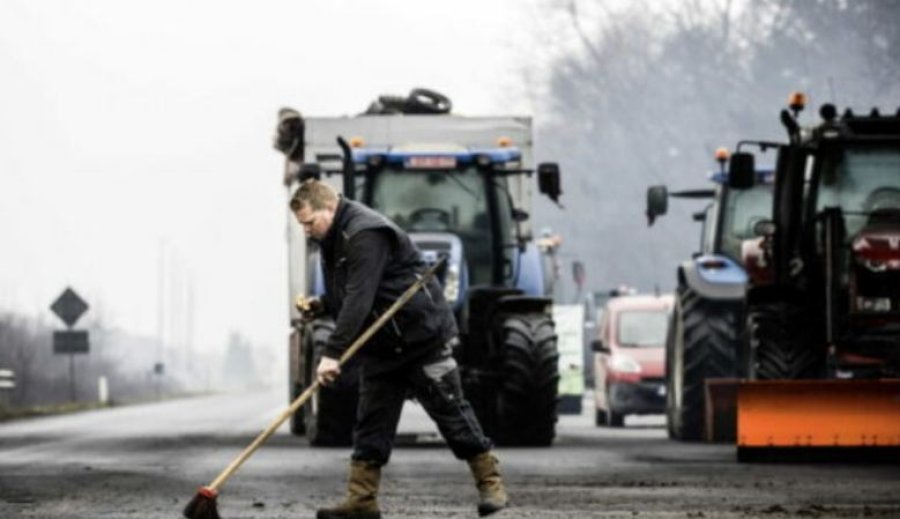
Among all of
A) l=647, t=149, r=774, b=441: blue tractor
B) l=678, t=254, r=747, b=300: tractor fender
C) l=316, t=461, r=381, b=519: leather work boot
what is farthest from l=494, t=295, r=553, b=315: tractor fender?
l=316, t=461, r=381, b=519: leather work boot

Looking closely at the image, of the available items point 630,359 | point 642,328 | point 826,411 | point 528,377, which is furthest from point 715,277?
point 642,328

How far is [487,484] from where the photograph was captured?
14.3 m

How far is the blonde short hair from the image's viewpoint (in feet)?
46.0

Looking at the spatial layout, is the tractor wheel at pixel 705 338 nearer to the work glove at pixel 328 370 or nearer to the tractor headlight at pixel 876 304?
the tractor headlight at pixel 876 304

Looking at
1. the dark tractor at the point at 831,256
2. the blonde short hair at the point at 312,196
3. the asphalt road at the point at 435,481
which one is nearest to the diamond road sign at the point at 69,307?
the asphalt road at the point at 435,481

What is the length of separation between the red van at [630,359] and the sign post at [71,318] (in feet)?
68.9

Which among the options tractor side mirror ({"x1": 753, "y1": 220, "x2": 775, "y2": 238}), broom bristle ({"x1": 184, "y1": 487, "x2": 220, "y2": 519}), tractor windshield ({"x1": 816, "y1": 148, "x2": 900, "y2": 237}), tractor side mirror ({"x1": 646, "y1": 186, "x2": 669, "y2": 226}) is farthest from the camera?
tractor side mirror ({"x1": 646, "y1": 186, "x2": 669, "y2": 226})

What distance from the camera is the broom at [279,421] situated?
13.4 m

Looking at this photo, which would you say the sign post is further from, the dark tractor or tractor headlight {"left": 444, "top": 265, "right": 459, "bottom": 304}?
the dark tractor

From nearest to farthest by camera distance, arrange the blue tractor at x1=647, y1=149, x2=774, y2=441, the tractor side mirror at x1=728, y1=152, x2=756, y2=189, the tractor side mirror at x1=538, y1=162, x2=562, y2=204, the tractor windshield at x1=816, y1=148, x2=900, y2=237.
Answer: the tractor windshield at x1=816, y1=148, x2=900, y2=237, the tractor side mirror at x1=728, y1=152, x2=756, y2=189, the tractor side mirror at x1=538, y1=162, x2=562, y2=204, the blue tractor at x1=647, y1=149, x2=774, y2=441

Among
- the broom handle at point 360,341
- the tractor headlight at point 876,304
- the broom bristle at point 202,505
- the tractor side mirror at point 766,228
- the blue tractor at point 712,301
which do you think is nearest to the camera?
the broom bristle at point 202,505

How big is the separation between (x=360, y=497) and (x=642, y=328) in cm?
2110

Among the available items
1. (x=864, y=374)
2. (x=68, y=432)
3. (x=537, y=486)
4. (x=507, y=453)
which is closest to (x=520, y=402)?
(x=507, y=453)

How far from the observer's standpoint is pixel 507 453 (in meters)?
23.9
